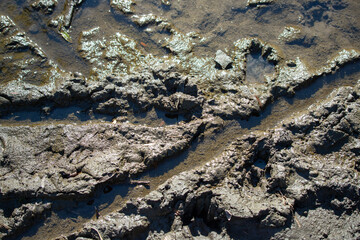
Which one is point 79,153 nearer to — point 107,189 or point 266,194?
point 107,189

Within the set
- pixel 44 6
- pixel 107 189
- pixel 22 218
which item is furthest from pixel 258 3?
pixel 22 218

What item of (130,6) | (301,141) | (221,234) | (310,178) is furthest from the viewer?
(130,6)

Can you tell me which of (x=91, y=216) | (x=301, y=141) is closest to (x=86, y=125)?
(x=91, y=216)

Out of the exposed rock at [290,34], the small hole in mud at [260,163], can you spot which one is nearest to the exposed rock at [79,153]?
the small hole in mud at [260,163]

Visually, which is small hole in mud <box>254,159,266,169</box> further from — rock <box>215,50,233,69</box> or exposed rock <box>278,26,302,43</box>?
exposed rock <box>278,26,302,43</box>

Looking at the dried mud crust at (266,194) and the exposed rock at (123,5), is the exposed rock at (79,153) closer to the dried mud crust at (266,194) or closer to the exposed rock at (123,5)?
the dried mud crust at (266,194)

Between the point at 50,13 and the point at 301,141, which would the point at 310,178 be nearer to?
the point at 301,141

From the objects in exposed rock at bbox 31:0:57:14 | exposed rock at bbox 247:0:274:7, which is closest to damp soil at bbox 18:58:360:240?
exposed rock at bbox 247:0:274:7
